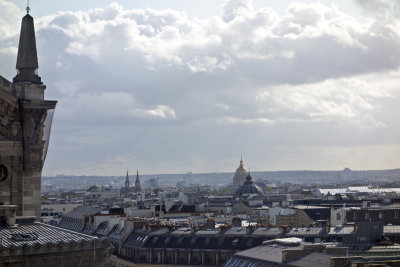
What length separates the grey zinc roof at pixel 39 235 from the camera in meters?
21.1

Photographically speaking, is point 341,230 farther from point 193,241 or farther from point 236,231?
point 193,241

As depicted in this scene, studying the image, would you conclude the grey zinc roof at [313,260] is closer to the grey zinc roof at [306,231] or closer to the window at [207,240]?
the grey zinc roof at [306,231]

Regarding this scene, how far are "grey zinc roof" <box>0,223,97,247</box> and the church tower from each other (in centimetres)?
209

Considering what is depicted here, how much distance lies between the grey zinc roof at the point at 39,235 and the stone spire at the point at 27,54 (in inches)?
188

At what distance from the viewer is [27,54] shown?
26.5 metres

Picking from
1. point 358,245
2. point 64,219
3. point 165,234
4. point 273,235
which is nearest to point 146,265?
point 165,234

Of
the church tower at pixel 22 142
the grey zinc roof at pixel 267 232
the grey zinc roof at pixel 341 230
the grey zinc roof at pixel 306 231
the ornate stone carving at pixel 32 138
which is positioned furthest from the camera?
the grey zinc roof at pixel 267 232

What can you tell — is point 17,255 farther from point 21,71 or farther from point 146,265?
point 146,265

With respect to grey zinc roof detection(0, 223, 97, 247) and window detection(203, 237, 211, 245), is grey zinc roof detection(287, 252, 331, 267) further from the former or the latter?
grey zinc roof detection(0, 223, 97, 247)

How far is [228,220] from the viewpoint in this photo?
122875 millimetres

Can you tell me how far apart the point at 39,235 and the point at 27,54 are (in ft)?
21.1

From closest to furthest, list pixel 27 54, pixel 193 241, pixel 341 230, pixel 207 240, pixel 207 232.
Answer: pixel 27 54
pixel 341 230
pixel 207 240
pixel 193 241
pixel 207 232

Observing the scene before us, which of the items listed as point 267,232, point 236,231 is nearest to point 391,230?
point 267,232

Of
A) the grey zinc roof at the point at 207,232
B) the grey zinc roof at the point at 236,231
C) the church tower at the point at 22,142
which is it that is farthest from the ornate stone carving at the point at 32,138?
the grey zinc roof at the point at 207,232
